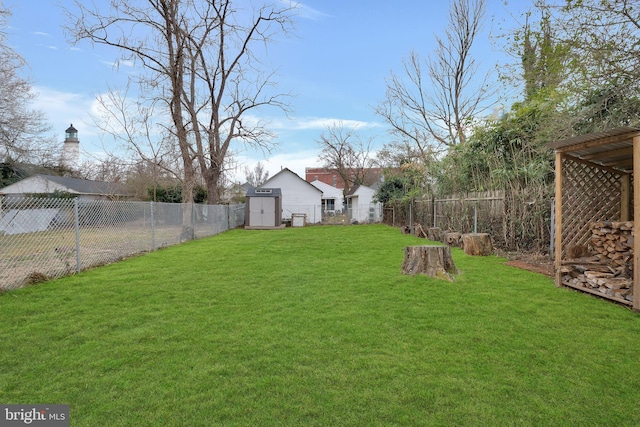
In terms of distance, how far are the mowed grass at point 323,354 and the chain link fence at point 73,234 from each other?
3.30 ft

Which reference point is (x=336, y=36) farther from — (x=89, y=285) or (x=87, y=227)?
(x=89, y=285)

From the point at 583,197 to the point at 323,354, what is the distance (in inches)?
221

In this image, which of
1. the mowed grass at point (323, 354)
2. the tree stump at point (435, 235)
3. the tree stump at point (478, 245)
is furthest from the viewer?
the tree stump at point (435, 235)

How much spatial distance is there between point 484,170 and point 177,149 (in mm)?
13460

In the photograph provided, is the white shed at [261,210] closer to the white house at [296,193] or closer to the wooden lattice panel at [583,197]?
the white house at [296,193]

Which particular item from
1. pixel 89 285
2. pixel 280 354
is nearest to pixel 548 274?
pixel 280 354

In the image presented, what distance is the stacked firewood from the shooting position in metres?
4.56

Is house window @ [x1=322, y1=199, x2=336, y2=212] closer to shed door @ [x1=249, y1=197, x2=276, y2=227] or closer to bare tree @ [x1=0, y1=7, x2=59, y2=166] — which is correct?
shed door @ [x1=249, y1=197, x2=276, y2=227]

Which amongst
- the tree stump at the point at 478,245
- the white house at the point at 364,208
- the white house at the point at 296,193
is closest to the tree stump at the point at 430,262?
the tree stump at the point at 478,245

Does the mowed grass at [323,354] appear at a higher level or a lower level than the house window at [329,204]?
lower

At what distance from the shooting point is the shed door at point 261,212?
20.3 meters

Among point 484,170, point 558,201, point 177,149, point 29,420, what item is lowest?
point 29,420

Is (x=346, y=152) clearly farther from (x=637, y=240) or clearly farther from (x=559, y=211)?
(x=637, y=240)

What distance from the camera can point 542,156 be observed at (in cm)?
902
